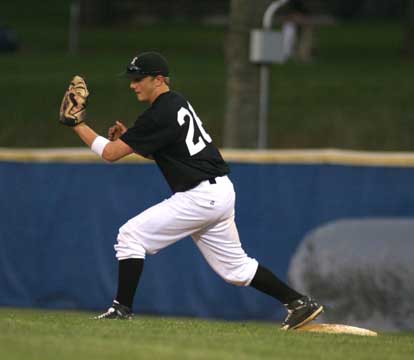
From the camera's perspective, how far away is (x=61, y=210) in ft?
46.5

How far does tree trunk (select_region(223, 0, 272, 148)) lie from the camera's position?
56.5ft

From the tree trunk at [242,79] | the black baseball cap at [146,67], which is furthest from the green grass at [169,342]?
the tree trunk at [242,79]

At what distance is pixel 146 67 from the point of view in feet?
29.8

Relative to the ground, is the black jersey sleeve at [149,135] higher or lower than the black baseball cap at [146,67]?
lower

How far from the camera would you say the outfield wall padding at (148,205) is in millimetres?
13047

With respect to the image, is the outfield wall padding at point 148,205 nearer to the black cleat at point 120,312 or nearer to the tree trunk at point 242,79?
the tree trunk at point 242,79

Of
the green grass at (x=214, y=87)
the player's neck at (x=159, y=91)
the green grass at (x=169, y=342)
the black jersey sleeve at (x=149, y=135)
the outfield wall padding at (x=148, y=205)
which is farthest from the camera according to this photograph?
the green grass at (x=214, y=87)

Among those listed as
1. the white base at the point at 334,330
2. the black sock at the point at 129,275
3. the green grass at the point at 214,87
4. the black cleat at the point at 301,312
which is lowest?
the green grass at the point at 214,87

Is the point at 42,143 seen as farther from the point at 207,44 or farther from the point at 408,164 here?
the point at 207,44

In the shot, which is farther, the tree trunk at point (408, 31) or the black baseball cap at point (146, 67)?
the tree trunk at point (408, 31)

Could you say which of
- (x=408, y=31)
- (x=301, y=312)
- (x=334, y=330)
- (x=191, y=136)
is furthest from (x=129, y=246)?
(x=408, y=31)

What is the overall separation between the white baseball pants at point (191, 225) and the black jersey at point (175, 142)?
10 centimetres

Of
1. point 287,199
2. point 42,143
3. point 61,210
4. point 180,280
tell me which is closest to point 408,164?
point 287,199

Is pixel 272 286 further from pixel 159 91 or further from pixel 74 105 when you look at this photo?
pixel 74 105
